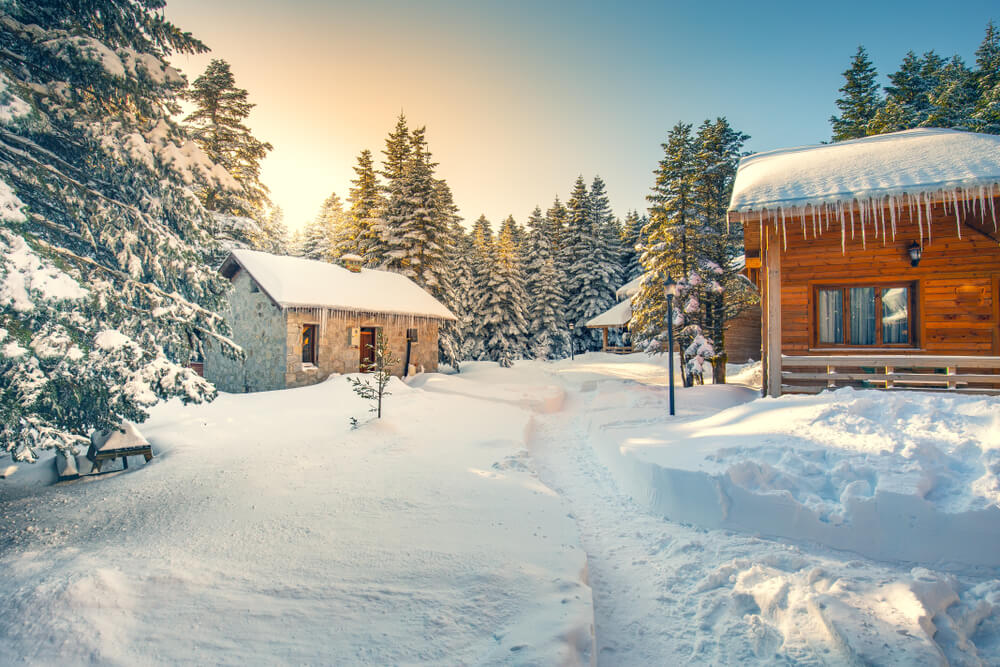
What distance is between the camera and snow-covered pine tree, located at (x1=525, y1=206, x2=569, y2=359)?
31.8 meters

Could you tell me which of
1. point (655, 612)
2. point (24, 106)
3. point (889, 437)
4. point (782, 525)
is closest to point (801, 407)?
point (889, 437)

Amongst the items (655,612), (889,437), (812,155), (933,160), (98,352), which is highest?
(812,155)

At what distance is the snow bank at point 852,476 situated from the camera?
392cm

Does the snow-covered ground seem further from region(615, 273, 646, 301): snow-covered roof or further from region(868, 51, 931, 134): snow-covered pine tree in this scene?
region(868, 51, 931, 134): snow-covered pine tree

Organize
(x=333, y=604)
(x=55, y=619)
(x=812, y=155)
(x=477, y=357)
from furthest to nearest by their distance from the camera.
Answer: (x=477, y=357) → (x=812, y=155) → (x=333, y=604) → (x=55, y=619)

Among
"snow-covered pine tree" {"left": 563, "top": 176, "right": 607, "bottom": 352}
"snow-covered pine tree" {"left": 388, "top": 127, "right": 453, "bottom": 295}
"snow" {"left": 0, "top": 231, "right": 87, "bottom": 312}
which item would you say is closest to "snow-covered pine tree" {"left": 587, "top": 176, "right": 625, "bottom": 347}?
"snow-covered pine tree" {"left": 563, "top": 176, "right": 607, "bottom": 352}

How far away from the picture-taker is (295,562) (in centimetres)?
377

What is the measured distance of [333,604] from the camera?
3.16 metres

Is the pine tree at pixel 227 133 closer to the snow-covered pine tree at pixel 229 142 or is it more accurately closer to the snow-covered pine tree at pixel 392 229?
the snow-covered pine tree at pixel 229 142

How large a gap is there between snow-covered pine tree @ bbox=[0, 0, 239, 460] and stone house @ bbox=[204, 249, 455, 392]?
764 cm

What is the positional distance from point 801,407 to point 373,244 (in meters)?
22.7

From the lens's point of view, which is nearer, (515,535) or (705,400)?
(515,535)

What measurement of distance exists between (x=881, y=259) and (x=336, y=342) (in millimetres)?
16147

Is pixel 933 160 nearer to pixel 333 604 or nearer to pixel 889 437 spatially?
pixel 889 437
